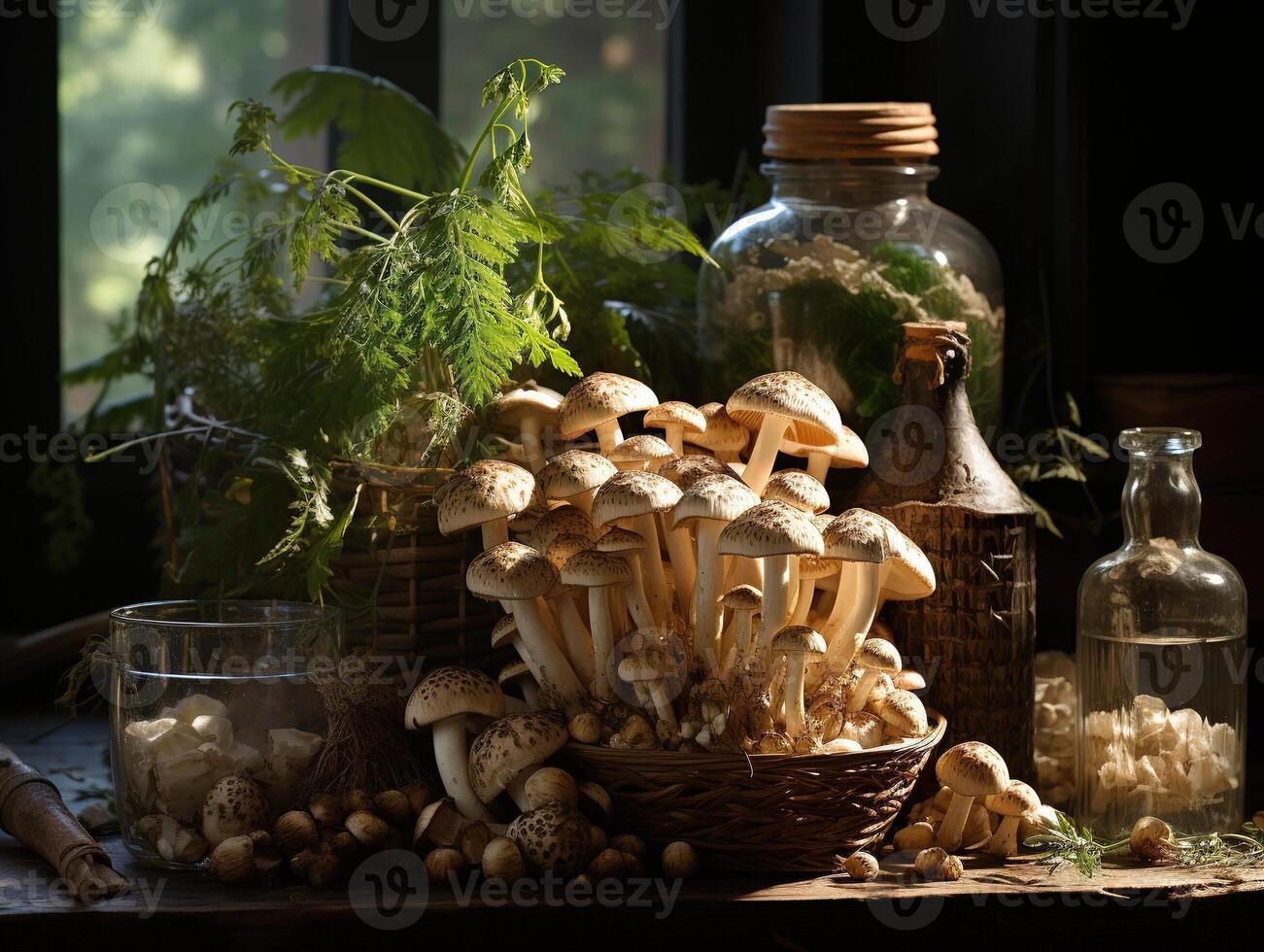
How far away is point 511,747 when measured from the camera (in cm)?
97

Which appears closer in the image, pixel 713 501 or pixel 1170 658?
pixel 713 501

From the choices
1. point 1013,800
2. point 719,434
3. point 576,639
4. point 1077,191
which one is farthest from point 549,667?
point 1077,191

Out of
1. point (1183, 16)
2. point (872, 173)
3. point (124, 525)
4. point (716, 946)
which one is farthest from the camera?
point (124, 525)

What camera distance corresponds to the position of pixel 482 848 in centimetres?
99

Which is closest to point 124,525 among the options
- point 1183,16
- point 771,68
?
point 771,68

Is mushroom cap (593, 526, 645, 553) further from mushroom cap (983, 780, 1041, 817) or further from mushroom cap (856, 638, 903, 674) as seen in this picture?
mushroom cap (983, 780, 1041, 817)

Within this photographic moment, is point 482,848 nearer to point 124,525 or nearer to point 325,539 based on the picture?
point 325,539

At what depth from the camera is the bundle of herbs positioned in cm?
103

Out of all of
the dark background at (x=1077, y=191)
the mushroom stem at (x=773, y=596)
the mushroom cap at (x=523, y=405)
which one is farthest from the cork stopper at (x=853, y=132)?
the mushroom stem at (x=773, y=596)

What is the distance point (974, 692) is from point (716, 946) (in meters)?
0.32

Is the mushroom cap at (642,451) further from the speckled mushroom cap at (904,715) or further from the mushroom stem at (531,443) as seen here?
the speckled mushroom cap at (904,715)

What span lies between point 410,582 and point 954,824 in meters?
0.48

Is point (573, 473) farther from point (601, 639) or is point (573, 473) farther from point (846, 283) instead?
point (846, 283)

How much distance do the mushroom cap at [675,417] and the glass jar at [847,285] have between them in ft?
0.66
